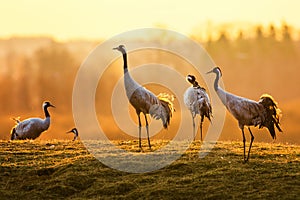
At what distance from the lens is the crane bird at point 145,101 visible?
2047 centimetres

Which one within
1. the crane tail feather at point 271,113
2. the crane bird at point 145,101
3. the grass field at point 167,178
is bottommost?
the grass field at point 167,178

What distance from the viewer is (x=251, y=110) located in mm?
18078

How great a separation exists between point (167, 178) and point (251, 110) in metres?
2.98

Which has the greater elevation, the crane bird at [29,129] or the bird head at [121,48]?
the bird head at [121,48]

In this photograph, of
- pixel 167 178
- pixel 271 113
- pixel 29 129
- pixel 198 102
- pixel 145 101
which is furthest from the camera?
pixel 29 129

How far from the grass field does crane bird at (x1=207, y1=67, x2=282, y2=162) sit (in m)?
0.98

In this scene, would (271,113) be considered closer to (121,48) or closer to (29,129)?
(121,48)

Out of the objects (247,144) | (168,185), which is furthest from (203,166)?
(247,144)

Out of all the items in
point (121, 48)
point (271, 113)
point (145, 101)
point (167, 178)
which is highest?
point (121, 48)

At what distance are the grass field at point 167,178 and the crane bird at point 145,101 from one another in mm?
1852

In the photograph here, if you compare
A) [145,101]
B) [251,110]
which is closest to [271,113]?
[251,110]

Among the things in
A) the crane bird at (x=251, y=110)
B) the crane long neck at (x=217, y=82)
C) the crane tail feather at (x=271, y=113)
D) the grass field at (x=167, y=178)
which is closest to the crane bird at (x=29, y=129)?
the grass field at (x=167, y=178)

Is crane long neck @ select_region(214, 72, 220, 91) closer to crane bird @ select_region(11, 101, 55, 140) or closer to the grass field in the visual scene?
the grass field

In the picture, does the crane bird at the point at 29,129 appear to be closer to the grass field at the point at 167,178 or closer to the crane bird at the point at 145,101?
the grass field at the point at 167,178
